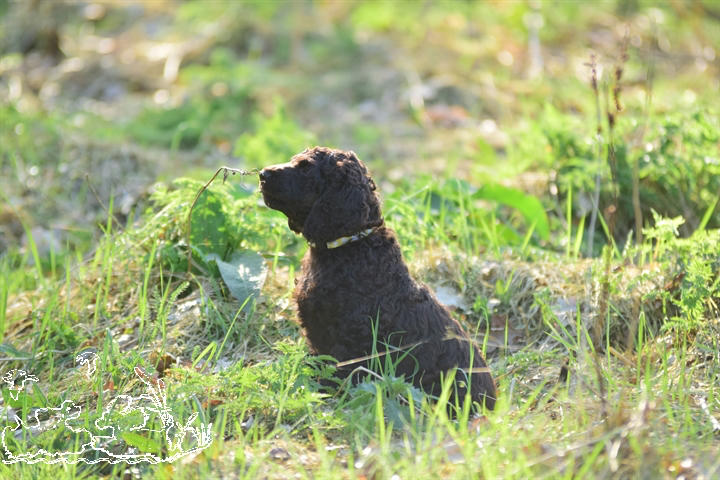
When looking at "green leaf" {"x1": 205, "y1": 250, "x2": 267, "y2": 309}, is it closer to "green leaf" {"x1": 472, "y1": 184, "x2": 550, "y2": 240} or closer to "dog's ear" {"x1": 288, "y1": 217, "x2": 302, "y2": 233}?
"dog's ear" {"x1": 288, "y1": 217, "x2": 302, "y2": 233}

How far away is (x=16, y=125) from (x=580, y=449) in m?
5.90

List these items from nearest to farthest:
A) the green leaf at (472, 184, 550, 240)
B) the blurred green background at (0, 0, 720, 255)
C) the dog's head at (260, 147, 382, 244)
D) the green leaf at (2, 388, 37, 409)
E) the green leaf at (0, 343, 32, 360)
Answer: the dog's head at (260, 147, 382, 244) → the green leaf at (2, 388, 37, 409) → the green leaf at (0, 343, 32, 360) → the green leaf at (472, 184, 550, 240) → the blurred green background at (0, 0, 720, 255)

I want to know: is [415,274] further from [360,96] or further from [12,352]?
[360,96]

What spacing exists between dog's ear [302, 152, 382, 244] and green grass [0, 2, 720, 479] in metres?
0.57

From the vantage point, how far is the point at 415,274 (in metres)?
4.39

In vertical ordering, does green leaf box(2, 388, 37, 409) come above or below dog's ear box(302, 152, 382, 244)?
below

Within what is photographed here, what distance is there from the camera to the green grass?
2.78 metres

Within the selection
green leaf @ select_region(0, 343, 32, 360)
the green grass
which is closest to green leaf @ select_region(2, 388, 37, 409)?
the green grass

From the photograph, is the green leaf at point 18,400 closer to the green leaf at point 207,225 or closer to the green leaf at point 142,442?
the green leaf at point 142,442

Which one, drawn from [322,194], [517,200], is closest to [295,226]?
[322,194]

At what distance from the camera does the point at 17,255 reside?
5.17 metres

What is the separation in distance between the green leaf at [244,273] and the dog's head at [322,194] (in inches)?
28.5

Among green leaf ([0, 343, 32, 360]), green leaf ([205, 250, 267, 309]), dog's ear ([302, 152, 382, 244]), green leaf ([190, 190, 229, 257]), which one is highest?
dog's ear ([302, 152, 382, 244])

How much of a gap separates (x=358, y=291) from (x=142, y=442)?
1119mm
